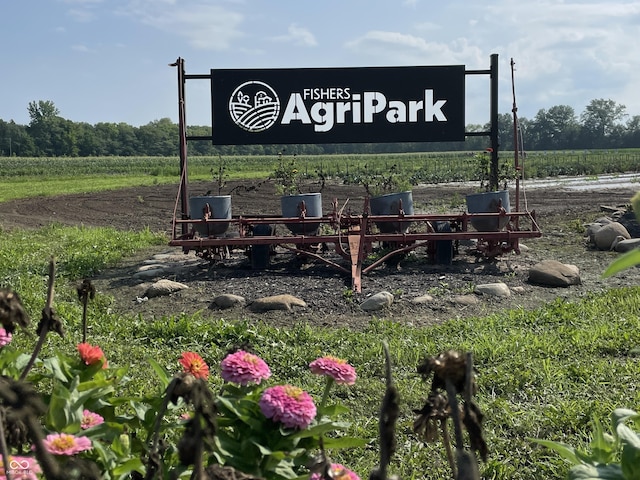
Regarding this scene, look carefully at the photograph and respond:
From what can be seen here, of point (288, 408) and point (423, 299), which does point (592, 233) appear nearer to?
point (423, 299)

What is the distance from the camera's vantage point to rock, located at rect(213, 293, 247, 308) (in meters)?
6.36

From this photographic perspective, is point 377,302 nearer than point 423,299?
Yes

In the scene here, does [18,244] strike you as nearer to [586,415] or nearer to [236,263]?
[236,263]

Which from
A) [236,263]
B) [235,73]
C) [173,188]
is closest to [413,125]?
[235,73]

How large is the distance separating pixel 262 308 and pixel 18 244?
6295mm

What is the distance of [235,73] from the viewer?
9586 mm

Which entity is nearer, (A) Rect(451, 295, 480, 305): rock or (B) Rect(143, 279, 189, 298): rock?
(A) Rect(451, 295, 480, 305): rock

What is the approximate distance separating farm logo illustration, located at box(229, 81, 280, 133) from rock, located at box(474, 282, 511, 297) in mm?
4089

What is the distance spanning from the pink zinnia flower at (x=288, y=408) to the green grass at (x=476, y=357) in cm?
171

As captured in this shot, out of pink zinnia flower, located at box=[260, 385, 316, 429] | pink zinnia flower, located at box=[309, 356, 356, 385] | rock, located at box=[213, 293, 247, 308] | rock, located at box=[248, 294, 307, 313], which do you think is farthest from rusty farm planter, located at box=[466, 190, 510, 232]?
pink zinnia flower, located at box=[260, 385, 316, 429]

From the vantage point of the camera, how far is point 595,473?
4.52 ft

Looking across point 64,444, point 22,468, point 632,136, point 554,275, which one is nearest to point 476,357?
point 554,275

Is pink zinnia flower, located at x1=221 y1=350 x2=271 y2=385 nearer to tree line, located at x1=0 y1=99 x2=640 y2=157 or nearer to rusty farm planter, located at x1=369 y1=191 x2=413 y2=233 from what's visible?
rusty farm planter, located at x1=369 y1=191 x2=413 y2=233

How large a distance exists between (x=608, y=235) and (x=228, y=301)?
5574 millimetres
